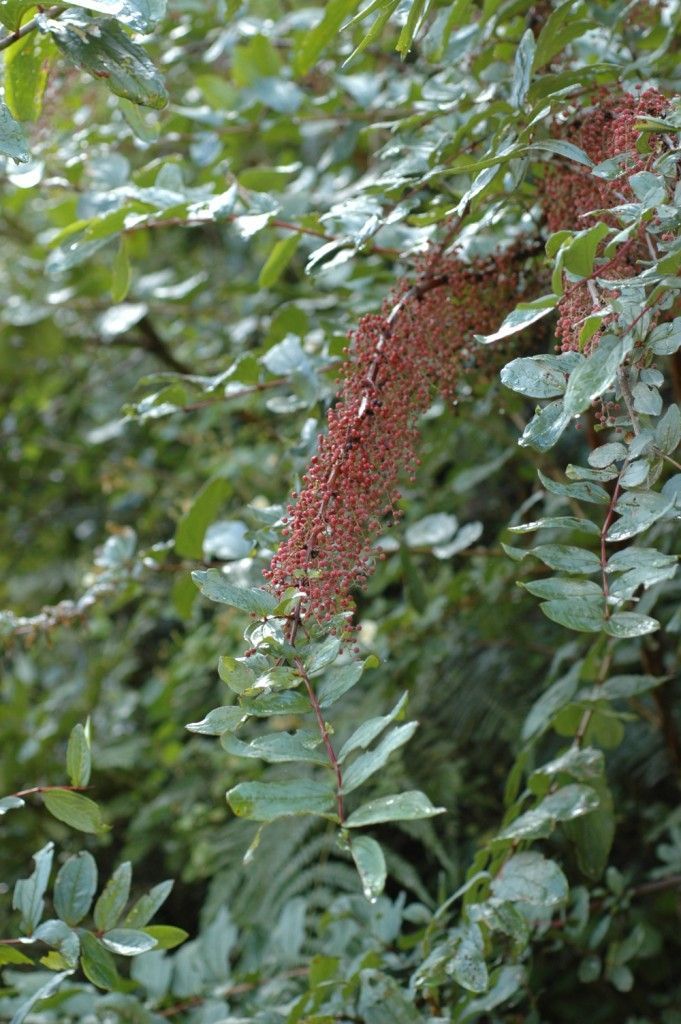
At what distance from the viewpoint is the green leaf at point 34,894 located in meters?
0.85

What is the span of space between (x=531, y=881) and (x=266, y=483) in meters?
1.20

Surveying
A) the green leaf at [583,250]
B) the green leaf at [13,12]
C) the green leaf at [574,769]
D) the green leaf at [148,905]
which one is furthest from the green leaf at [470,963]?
the green leaf at [13,12]

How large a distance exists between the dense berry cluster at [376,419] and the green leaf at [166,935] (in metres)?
0.30

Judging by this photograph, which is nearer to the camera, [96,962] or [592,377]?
[592,377]

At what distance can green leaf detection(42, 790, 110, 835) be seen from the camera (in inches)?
32.5

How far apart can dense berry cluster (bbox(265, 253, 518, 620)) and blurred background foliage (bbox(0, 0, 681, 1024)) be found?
7 centimetres

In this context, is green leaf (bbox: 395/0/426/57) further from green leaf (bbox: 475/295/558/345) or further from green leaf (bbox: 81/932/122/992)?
green leaf (bbox: 81/932/122/992)

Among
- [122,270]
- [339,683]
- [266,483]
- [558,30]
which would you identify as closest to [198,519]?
[122,270]

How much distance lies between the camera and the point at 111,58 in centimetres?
81

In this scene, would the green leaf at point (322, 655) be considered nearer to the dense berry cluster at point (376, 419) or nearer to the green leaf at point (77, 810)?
the dense berry cluster at point (376, 419)

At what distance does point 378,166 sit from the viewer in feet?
5.16

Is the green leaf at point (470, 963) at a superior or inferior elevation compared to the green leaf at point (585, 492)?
inferior

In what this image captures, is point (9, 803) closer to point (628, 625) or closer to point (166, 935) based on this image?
point (166, 935)

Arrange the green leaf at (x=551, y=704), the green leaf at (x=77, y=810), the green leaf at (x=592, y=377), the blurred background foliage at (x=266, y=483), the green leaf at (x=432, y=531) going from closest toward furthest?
the green leaf at (x=592, y=377), the green leaf at (x=77, y=810), the blurred background foliage at (x=266, y=483), the green leaf at (x=551, y=704), the green leaf at (x=432, y=531)
